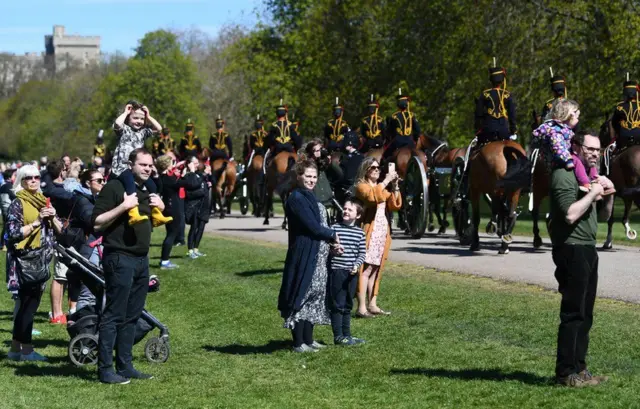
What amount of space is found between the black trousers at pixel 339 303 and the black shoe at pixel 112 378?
7.54 feet

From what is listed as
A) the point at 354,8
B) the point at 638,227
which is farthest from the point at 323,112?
the point at 638,227

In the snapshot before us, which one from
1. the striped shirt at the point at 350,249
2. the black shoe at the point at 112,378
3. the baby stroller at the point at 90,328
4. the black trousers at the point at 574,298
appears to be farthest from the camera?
the striped shirt at the point at 350,249

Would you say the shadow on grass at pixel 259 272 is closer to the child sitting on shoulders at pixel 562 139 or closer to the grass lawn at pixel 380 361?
the grass lawn at pixel 380 361

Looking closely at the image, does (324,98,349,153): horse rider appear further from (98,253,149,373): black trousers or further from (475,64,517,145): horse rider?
(98,253,149,373): black trousers

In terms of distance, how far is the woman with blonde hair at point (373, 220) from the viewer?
13.0m

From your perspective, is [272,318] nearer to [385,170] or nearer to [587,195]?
[587,195]

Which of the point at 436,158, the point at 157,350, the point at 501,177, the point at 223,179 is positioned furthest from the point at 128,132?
the point at 223,179

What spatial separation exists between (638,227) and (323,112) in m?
23.1

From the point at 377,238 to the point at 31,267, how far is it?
12.5 feet

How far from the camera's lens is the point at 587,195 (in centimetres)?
861

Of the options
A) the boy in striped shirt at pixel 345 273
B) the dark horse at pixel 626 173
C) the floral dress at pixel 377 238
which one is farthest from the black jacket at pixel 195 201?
the boy in striped shirt at pixel 345 273

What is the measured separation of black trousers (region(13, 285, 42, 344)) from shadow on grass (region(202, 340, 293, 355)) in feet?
5.63

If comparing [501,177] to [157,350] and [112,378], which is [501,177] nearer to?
[157,350]

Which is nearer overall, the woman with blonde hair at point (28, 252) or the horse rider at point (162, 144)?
the woman with blonde hair at point (28, 252)
